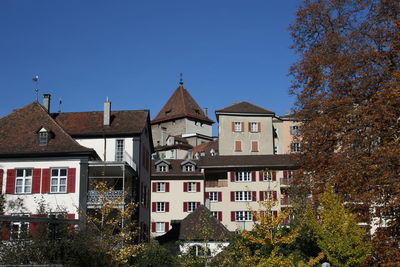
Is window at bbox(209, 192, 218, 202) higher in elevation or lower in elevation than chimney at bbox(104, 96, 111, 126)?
lower

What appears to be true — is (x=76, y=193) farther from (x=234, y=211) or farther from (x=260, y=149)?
(x=260, y=149)

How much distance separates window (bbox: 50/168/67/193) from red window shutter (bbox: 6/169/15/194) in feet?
7.52

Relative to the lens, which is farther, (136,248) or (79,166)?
(79,166)

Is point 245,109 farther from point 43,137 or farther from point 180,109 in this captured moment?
point 43,137

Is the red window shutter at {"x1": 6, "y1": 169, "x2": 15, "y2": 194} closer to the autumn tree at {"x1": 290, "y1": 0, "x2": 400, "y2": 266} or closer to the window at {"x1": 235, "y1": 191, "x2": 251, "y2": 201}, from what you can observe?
the autumn tree at {"x1": 290, "y1": 0, "x2": 400, "y2": 266}

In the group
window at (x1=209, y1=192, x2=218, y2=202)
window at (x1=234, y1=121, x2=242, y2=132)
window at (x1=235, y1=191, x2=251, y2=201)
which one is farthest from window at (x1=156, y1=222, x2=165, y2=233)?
window at (x1=234, y1=121, x2=242, y2=132)

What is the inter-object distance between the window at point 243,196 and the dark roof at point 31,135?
85.6ft

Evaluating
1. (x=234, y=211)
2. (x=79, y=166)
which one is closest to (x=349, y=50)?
(x=79, y=166)

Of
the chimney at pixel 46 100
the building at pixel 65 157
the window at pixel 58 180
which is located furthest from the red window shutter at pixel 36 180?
the chimney at pixel 46 100

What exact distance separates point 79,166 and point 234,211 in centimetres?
2709

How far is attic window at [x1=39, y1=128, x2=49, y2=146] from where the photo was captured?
1346 inches

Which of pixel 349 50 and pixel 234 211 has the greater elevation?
pixel 349 50

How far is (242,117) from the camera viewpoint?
7031cm

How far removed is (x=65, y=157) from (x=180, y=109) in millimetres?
61367
